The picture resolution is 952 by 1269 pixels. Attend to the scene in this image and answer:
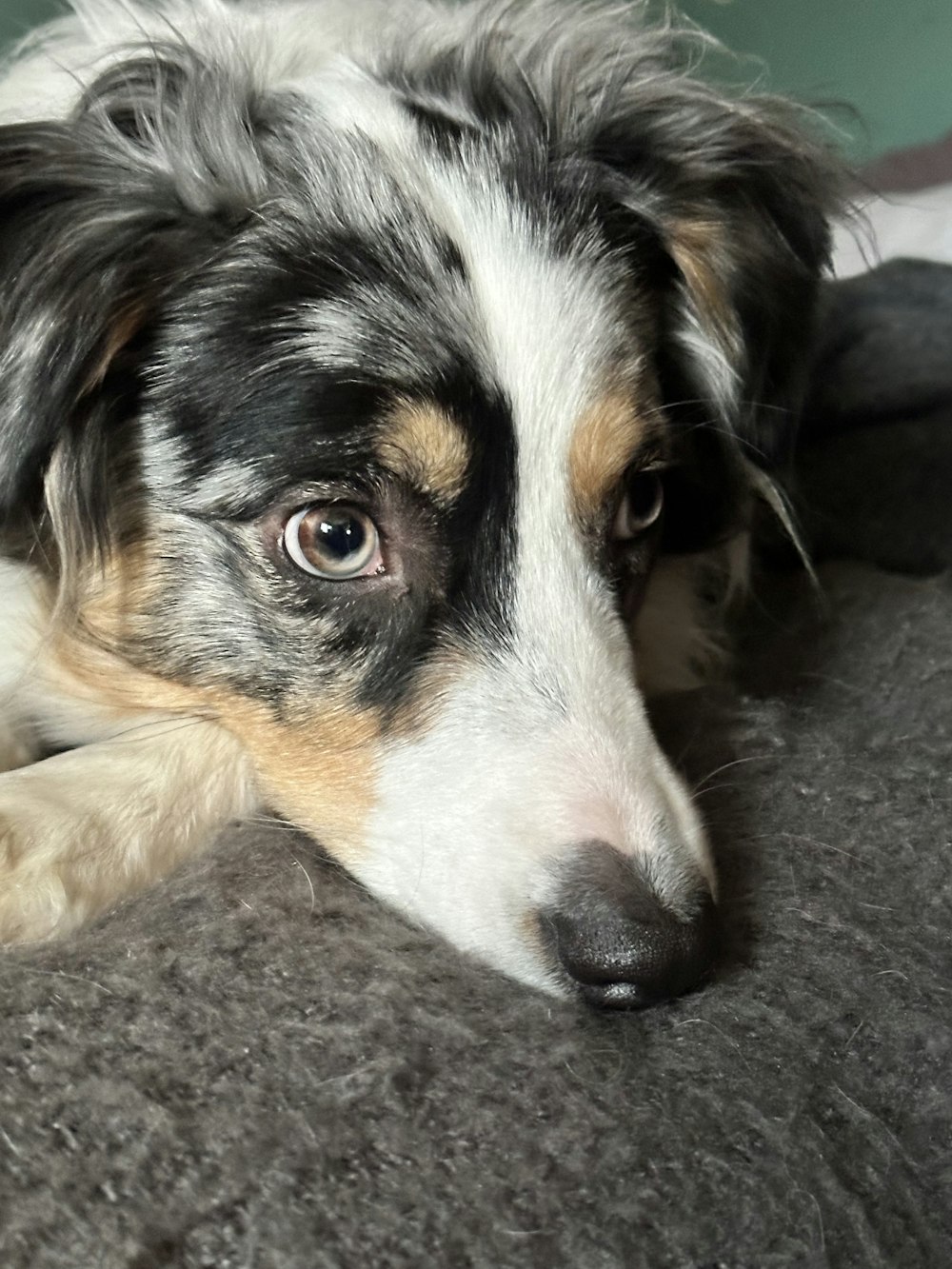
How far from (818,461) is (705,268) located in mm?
831

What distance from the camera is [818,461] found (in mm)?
2312

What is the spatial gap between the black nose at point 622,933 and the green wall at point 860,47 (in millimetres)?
3044

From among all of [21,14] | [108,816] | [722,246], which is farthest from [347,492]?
[21,14]

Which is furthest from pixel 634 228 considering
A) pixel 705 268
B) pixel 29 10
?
pixel 29 10

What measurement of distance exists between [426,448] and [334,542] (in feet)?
0.46

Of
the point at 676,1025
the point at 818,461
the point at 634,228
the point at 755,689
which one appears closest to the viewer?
the point at 676,1025

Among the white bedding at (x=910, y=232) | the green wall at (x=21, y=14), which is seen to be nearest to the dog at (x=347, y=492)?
the green wall at (x=21, y=14)

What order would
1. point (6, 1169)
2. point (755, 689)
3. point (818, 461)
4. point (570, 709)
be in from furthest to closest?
1. point (818, 461)
2. point (755, 689)
3. point (570, 709)
4. point (6, 1169)

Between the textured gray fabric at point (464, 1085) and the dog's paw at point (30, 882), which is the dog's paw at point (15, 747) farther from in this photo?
the textured gray fabric at point (464, 1085)

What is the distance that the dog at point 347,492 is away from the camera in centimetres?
119

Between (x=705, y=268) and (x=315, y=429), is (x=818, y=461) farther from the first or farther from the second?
(x=315, y=429)

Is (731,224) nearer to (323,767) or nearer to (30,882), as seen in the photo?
(323,767)

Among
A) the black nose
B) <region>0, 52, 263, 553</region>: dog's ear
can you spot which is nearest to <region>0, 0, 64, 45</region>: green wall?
<region>0, 52, 263, 553</region>: dog's ear

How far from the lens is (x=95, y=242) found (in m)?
1.25
